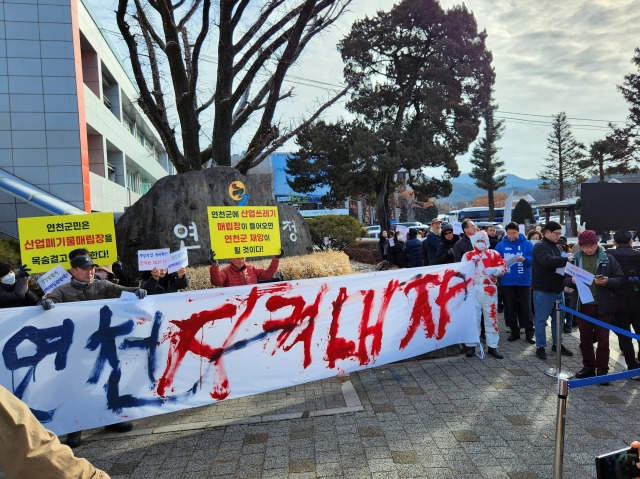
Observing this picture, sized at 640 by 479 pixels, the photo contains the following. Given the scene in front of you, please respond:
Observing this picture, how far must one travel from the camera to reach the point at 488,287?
6023mm

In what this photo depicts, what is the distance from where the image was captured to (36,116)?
1537 centimetres

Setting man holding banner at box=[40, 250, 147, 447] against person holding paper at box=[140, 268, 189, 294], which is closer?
man holding banner at box=[40, 250, 147, 447]

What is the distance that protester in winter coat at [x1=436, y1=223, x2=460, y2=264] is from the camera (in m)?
8.02

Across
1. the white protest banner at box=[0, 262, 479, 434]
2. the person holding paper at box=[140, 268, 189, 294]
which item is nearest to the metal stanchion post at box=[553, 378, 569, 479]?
the white protest banner at box=[0, 262, 479, 434]

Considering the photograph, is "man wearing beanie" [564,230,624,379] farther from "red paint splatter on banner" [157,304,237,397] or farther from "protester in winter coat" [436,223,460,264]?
"red paint splatter on banner" [157,304,237,397]

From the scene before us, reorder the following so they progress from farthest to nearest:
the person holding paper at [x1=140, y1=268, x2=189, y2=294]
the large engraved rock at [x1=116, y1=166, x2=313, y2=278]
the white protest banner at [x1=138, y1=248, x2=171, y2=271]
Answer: the large engraved rock at [x1=116, y1=166, x2=313, y2=278], the person holding paper at [x1=140, y1=268, x2=189, y2=294], the white protest banner at [x1=138, y1=248, x2=171, y2=271]

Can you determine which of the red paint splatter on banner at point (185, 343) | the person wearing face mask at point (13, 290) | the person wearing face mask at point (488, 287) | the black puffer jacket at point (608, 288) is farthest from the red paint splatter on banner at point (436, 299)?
the person wearing face mask at point (13, 290)

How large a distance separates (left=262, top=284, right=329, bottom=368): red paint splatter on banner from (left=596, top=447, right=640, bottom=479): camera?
9.89ft

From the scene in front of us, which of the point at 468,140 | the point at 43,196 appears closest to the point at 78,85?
the point at 43,196

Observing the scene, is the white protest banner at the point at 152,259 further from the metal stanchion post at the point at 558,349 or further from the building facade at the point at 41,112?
the building facade at the point at 41,112

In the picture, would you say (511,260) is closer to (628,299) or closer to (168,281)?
(628,299)

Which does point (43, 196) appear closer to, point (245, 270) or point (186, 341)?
point (245, 270)

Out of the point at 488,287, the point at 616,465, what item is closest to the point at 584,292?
the point at 488,287

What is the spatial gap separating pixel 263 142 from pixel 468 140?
18355mm
